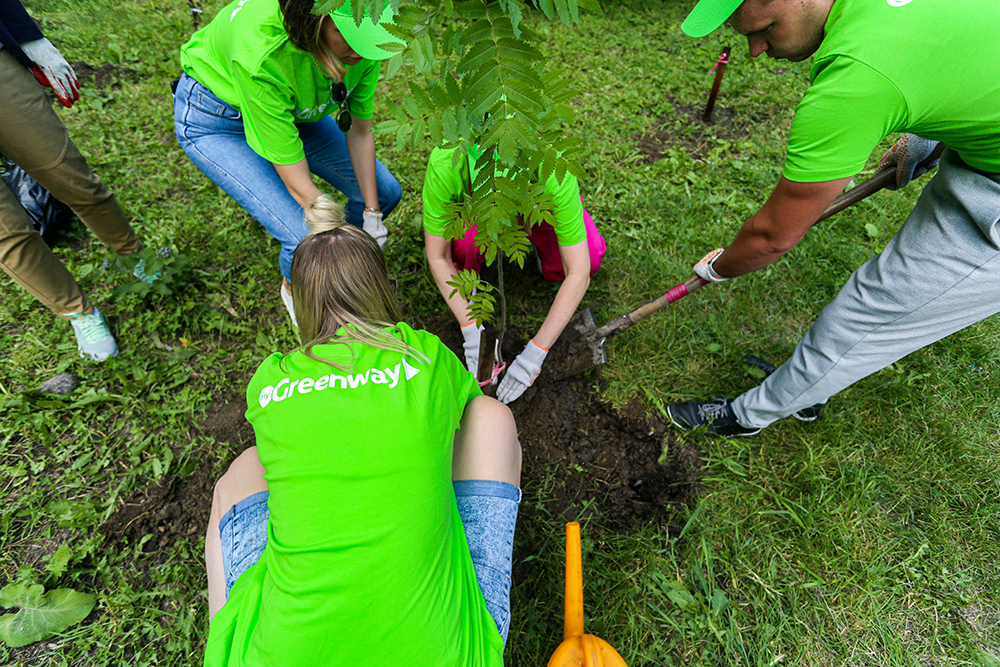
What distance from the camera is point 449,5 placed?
920mm

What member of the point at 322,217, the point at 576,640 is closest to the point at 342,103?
the point at 322,217

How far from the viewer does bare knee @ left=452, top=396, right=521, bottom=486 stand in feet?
5.39

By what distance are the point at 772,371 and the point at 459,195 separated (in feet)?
6.28

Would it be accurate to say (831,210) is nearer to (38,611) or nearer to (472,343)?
(472,343)

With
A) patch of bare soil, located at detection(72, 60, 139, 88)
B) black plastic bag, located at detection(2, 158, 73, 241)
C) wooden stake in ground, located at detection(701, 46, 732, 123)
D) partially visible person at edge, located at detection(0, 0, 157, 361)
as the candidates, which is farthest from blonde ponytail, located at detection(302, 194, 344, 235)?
patch of bare soil, located at detection(72, 60, 139, 88)

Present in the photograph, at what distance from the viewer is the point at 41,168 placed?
2.16 m

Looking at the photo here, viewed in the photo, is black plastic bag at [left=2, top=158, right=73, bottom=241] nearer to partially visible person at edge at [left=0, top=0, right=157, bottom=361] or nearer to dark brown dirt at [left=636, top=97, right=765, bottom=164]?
partially visible person at edge at [left=0, top=0, right=157, bottom=361]

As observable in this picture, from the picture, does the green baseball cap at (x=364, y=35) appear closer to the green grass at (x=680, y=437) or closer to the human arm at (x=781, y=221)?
the green grass at (x=680, y=437)

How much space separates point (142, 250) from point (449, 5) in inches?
105

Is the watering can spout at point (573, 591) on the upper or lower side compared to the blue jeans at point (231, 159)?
lower

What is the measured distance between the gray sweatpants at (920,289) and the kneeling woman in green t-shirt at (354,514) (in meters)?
1.41

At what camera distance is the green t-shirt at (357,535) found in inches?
44.4

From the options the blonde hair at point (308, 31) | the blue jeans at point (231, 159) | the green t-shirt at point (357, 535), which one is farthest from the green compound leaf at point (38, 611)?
the blonde hair at point (308, 31)

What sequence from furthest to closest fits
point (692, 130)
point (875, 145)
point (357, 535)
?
point (692, 130)
point (875, 145)
point (357, 535)
